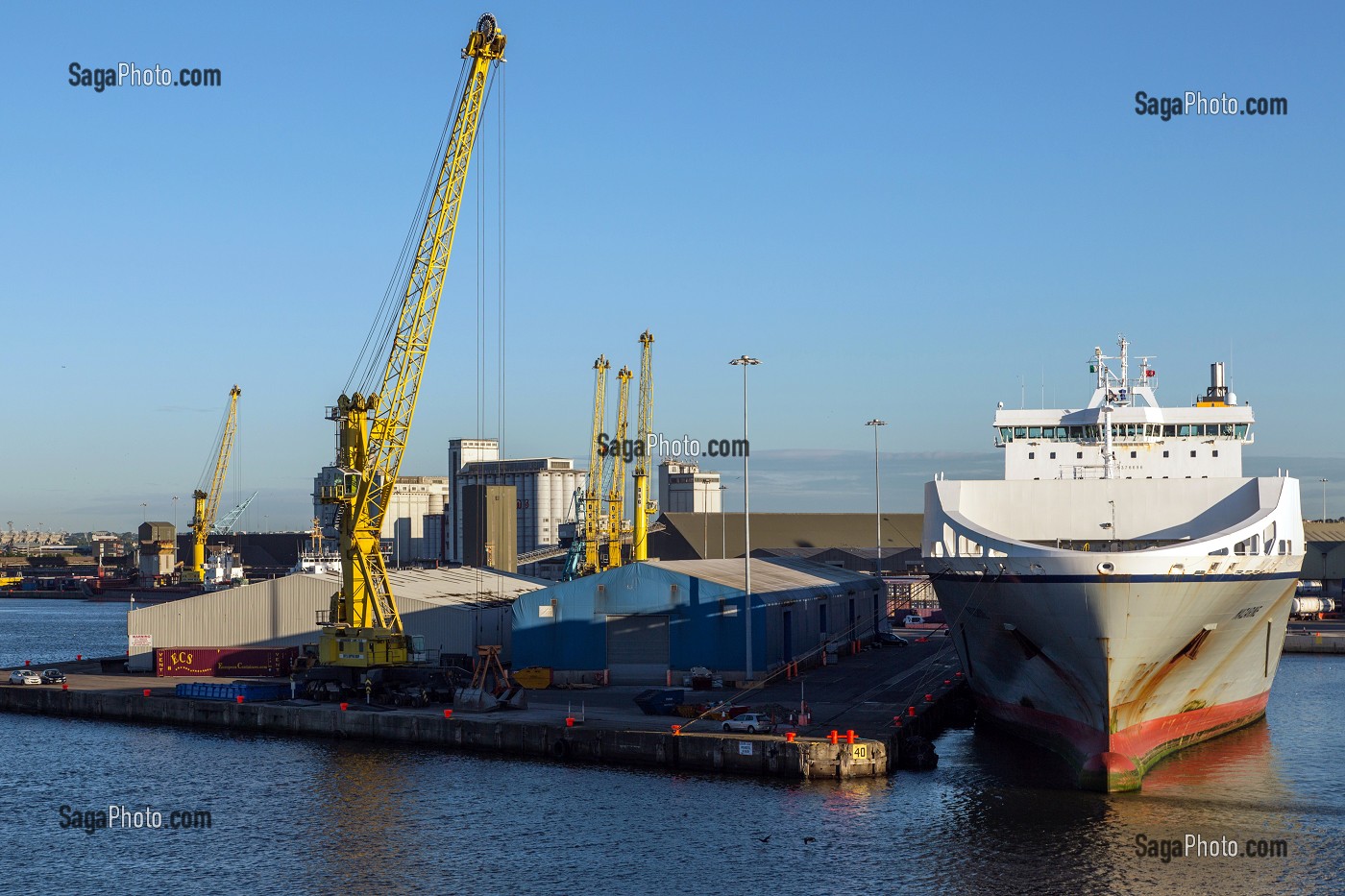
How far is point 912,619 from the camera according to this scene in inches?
4286

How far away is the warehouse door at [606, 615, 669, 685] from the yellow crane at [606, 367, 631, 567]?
76.6m

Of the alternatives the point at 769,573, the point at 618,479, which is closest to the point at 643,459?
the point at 618,479

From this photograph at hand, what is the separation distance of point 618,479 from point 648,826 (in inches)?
4204

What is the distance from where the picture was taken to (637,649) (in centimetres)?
6266

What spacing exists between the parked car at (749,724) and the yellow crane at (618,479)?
9174 centimetres

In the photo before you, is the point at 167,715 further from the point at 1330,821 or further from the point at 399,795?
the point at 1330,821

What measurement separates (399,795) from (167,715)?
20939 mm

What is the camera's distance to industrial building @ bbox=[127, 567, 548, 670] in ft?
226

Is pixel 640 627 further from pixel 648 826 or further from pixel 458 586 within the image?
pixel 648 826

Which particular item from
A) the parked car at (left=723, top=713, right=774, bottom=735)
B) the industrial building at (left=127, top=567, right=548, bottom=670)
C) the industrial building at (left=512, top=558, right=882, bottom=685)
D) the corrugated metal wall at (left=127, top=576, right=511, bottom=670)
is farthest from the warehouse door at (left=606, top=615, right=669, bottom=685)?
the parked car at (left=723, top=713, right=774, bottom=735)

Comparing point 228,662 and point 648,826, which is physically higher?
point 228,662

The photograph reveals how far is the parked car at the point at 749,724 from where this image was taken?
154 feet

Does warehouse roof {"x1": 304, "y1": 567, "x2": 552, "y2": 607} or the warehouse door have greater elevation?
warehouse roof {"x1": 304, "y1": 567, "x2": 552, "y2": 607}

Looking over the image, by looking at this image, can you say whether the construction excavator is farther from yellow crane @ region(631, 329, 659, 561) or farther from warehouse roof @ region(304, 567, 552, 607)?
yellow crane @ region(631, 329, 659, 561)
